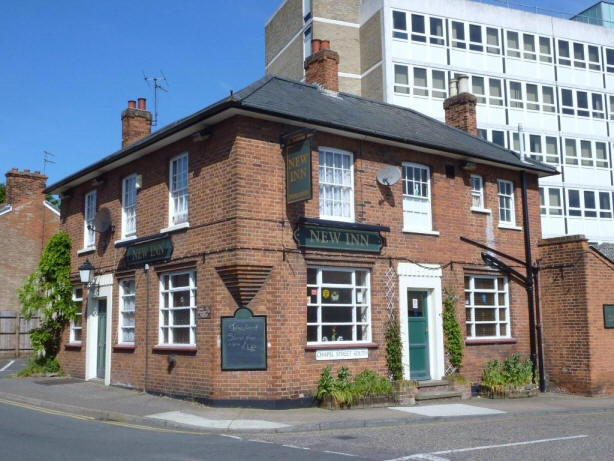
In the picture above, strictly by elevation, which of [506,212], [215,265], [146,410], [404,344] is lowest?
[146,410]

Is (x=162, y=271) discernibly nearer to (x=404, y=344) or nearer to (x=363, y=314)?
(x=363, y=314)

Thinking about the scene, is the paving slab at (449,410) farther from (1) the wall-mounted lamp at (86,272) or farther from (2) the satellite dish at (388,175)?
(1) the wall-mounted lamp at (86,272)

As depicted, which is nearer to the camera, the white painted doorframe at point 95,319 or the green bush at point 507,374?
the green bush at point 507,374

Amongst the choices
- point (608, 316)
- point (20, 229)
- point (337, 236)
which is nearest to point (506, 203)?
point (608, 316)

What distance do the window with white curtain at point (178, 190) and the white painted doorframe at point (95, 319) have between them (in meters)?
3.44

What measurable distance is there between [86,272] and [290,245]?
7.32 m

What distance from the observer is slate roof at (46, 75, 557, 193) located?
1452cm

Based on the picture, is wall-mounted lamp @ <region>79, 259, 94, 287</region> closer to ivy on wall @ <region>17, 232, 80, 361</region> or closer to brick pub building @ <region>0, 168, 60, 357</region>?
ivy on wall @ <region>17, 232, 80, 361</region>

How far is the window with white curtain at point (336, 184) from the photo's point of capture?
15.4 metres

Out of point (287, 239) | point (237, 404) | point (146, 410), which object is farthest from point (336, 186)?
point (146, 410)

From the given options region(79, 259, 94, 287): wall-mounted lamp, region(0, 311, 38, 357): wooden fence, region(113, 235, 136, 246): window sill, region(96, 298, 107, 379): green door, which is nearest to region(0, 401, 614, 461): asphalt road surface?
region(113, 235, 136, 246): window sill

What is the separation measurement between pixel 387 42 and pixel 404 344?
2321 centimetres

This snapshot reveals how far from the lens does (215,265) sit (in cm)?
1440

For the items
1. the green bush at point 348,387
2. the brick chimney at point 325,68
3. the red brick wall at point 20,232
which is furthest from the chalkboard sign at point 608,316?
the red brick wall at point 20,232
